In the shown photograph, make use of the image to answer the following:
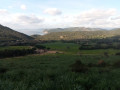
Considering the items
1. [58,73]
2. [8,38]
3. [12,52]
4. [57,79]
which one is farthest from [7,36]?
[57,79]

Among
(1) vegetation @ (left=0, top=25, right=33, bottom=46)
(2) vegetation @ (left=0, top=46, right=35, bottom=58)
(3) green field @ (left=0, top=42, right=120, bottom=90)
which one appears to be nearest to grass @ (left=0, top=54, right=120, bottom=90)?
(3) green field @ (left=0, top=42, right=120, bottom=90)

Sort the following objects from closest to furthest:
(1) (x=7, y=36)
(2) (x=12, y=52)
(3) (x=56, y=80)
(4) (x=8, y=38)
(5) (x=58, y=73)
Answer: (3) (x=56, y=80) < (5) (x=58, y=73) < (2) (x=12, y=52) < (4) (x=8, y=38) < (1) (x=7, y=36)

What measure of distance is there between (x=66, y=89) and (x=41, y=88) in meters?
0.64

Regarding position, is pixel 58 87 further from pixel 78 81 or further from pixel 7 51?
pixel 7 51


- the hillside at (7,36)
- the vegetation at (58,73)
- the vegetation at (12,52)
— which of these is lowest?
the vegetation at (12,52)

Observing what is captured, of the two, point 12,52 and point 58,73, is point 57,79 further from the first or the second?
point 12,52

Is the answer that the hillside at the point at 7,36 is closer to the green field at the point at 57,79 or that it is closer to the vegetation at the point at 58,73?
the vegetation at the point at 58,73

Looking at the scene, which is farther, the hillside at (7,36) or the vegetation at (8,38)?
the hillside at (7,36)

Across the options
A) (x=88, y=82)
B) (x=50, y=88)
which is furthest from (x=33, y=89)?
(x=88, y=82)

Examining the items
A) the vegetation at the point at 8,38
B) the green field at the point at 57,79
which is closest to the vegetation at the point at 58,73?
Answer: the green field at the point at 57,79

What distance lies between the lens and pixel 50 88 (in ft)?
11.4

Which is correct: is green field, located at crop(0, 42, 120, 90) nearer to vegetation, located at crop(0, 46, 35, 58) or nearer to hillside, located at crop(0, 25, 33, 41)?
vegetation, located at crop(0, 46, 35, 58)

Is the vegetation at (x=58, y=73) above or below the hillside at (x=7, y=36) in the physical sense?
below

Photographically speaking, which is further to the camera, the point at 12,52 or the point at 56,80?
the point at 12,52
